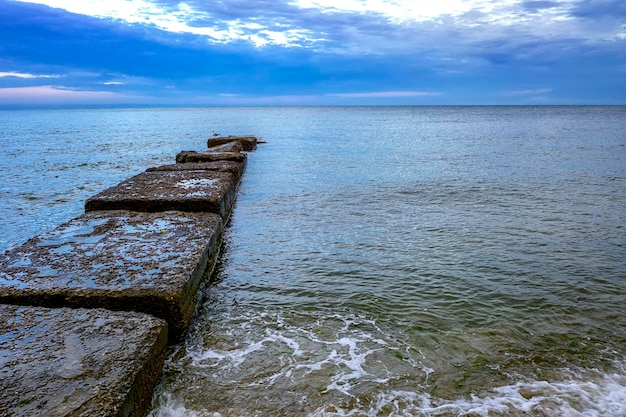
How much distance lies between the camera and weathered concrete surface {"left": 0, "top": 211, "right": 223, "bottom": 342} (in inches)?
150

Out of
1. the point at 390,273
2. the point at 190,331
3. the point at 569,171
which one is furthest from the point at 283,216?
the point at 569,171

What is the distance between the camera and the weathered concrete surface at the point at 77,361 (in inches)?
101

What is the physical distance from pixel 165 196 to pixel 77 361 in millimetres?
4637

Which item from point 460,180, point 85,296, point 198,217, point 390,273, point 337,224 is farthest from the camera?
point 460,180

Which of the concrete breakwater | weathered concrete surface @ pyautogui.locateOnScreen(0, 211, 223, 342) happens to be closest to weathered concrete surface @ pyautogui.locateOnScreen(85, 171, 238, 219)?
the concrete breakwater

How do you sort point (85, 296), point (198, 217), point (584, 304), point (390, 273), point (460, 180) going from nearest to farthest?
point (85, 296)
point (584, 304)
point (390, 273)
point (198, 217)
point (460, 180)

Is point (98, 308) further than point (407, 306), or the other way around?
point (407, 306)

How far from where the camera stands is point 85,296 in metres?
3.81

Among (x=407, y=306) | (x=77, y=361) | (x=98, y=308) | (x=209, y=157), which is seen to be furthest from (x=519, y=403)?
(x=209, y=157)

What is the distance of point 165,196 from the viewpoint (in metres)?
7.35

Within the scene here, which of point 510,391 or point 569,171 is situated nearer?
point 510,391

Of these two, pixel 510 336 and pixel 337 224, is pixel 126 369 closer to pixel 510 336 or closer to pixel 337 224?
pixel 510 336

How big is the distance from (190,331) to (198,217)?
228cm

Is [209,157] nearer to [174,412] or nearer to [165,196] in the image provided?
[165,196]
